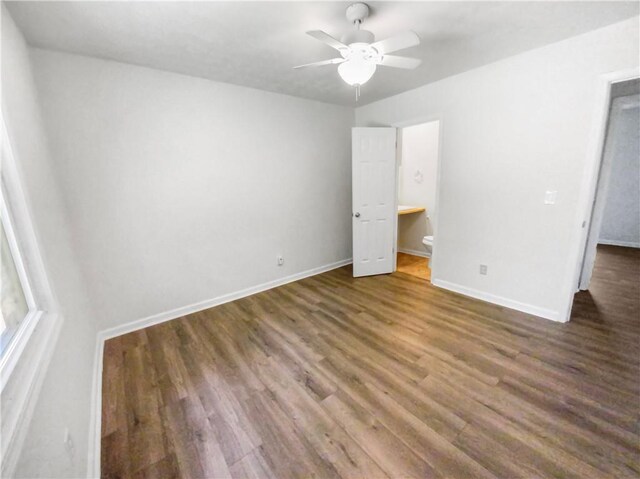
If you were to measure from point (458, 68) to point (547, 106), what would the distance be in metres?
0.89

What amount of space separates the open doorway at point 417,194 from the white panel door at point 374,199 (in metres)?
0.45

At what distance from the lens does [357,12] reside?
1.63 meters

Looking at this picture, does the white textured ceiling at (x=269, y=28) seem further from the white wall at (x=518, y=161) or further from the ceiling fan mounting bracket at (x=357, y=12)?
the white wall at (x=518, y=161)

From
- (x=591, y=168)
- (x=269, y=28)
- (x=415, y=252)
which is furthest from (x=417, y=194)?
(x=269, y=28)

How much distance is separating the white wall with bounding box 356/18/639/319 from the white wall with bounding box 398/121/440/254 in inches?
48.2

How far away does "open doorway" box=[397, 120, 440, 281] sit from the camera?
4.33 m

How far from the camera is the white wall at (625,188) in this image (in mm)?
4535

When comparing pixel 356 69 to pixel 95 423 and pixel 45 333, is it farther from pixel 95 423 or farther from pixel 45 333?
pixel 95 423

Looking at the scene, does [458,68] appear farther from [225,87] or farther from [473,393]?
[473,393]

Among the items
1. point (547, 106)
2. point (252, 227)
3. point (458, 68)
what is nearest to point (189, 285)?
point (252, 227)

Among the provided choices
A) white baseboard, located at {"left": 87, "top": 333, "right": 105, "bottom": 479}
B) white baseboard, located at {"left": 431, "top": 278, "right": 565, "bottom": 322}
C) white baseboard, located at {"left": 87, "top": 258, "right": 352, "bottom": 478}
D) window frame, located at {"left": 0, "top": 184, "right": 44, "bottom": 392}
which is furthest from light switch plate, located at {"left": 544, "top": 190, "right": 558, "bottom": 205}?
white baseboard, located at {"left": 87, "top": 333, "right": 105, "bottom": 479}

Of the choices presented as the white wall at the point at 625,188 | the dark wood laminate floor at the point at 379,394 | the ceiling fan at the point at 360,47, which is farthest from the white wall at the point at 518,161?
the white wall at the point at 625,188

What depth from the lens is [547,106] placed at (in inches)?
92.0

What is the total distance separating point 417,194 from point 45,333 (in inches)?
188
